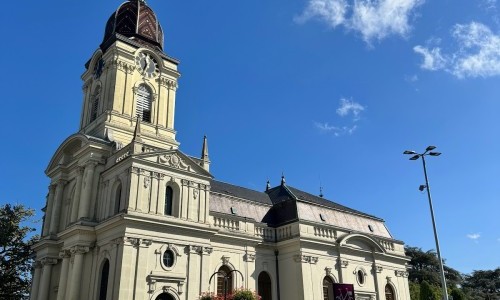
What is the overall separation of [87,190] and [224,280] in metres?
11.7

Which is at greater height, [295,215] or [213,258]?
[295,215]

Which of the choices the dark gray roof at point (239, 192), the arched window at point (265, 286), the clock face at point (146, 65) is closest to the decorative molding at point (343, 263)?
the arched window at point (265, 286)

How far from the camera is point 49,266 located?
33250mm

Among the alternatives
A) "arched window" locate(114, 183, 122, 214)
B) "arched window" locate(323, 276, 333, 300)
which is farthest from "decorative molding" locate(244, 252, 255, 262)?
"arched window" locate(114, 183, 122, 214)

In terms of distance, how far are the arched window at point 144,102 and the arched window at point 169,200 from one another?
370 inches

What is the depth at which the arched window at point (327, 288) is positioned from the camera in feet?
117

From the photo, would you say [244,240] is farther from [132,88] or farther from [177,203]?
[132,88]

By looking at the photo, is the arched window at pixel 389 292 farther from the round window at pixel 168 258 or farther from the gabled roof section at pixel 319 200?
the round window at pixel 168 258

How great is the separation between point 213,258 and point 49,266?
12.2 m

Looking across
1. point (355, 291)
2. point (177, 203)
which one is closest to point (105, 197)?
point (177, 203)

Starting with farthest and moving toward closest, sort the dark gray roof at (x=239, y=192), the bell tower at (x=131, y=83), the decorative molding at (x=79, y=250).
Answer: the dark gray roof at (x=239, y=192), the bell tower at (x=131, y=83), the decorative molding at (x=79, y=250)

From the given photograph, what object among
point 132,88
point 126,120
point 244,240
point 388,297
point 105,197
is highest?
point 132,88

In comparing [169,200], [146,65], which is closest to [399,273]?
[169,200]

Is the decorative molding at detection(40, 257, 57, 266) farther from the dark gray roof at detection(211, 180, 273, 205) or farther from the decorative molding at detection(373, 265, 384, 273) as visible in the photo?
the decorative molding at detection(373, 265, 384, 273)
